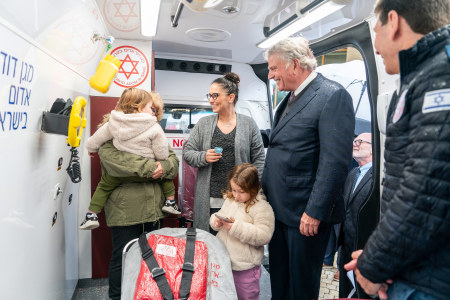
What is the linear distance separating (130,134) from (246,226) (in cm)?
105

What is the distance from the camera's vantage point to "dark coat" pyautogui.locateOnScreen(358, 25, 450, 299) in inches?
32.8

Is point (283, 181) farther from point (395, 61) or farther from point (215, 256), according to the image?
point (395, 61)

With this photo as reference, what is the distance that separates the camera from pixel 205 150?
2.46 metres

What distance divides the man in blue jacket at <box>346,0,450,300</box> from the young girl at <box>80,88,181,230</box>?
1.62 m

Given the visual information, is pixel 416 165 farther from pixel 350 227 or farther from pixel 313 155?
pixel 350 227

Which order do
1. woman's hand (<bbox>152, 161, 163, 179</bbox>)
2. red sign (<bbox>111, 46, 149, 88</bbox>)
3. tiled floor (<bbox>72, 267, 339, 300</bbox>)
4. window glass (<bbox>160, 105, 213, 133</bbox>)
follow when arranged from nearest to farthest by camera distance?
woman's hand (<bbox>152, 161, 163, 179</bbox>), tiled floor (<bbox>72, 267, 339, 300</bbox>), red sign (<bbox>111, 46, 149, 88</bbox>), window glass (<bbox>160, 105, 213, 133</bbox>)

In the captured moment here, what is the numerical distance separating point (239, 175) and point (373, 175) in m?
1.21

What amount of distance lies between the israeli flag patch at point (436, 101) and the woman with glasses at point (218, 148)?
1.57m

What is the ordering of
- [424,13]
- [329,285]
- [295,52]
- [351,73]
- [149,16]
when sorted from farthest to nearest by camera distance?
[351,73], [329,285], [149,16], [295,52], [424,13]

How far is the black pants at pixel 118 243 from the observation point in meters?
2.33

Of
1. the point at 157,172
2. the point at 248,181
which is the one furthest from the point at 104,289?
the point at 248,181

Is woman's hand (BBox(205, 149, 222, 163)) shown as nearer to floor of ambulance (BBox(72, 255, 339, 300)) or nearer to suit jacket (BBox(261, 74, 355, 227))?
suit jacket (BBox(261, 74, 355, 227))

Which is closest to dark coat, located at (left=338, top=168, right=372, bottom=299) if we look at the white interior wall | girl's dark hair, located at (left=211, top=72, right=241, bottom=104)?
girl's dark hair, located at (left=211, top=72, right=241, bottom=104)

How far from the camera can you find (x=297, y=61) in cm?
183
